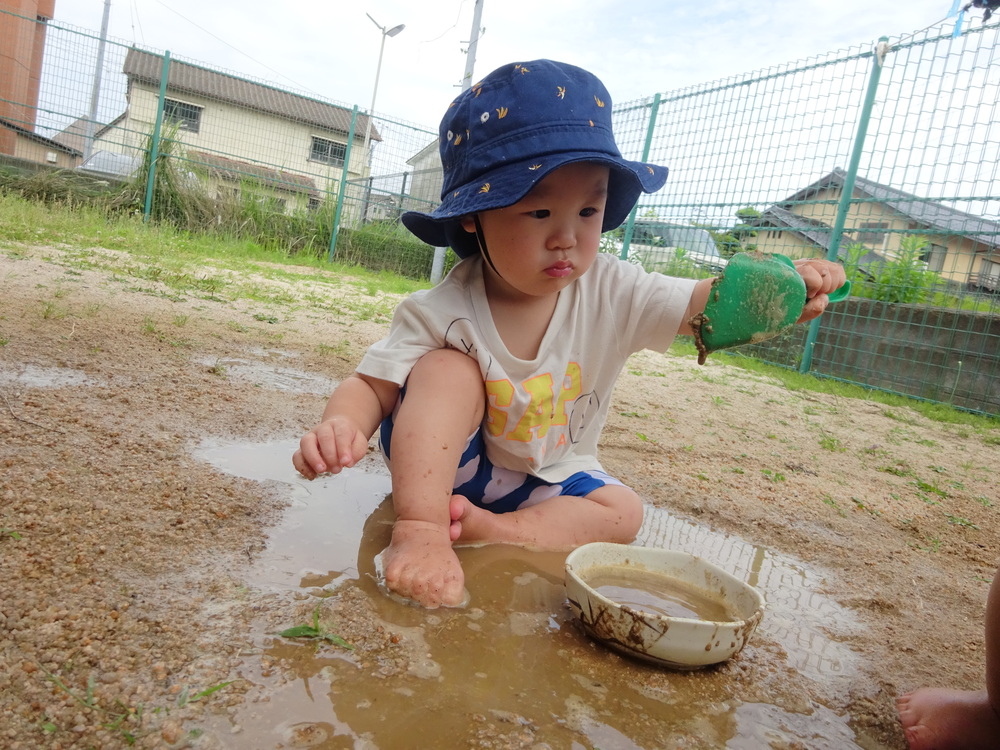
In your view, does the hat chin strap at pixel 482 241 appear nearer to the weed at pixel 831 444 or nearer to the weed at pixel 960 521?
the weed at pixel 960 521

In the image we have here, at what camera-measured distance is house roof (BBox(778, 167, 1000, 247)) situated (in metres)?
4.91

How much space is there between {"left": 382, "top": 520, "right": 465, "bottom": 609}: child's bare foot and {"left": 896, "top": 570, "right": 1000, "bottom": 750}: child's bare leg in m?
0.61

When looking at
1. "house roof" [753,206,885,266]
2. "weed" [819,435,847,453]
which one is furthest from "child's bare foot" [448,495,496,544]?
"house roof" [753,206,885,266]

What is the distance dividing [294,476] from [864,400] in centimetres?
427

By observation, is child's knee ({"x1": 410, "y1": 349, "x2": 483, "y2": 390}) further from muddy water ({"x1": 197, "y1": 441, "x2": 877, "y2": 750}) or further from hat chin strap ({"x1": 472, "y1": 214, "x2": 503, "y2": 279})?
muddy water ({"x1": 197, "y1": 441, "x2": 877, "y2": 750})

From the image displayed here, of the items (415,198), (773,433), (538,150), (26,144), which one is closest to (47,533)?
(538,150)

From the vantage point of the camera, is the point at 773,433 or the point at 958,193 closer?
the point at 773,433

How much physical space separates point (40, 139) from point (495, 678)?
11.0 m

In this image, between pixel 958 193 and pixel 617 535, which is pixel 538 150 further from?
pixel 958 193

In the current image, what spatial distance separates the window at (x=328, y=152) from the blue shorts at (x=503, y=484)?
29.1 ft

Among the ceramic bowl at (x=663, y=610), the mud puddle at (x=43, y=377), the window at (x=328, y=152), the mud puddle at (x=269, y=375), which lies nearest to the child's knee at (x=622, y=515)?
the ceramic bowl at (x=663, y=610)

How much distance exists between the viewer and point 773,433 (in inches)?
119

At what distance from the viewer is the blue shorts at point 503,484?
4.99 ft

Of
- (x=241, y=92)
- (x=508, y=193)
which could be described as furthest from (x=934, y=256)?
(x=241, y=92)
